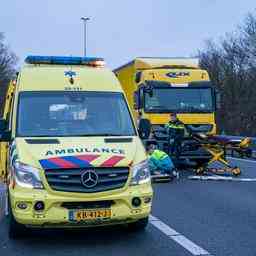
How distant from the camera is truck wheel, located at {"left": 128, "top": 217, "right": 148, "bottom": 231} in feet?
27.1

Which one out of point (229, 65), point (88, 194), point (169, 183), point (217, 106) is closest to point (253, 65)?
point (229, 65)

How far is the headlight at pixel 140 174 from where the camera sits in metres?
7.63

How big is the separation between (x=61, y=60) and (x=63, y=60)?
0.11ft

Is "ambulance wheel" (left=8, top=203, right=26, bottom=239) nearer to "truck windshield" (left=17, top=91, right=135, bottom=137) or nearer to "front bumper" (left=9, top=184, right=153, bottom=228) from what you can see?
"front bumper" (left=9, top=184, right=153, bottom=228)

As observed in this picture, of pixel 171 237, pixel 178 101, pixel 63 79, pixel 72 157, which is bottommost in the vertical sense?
pixel 171 237

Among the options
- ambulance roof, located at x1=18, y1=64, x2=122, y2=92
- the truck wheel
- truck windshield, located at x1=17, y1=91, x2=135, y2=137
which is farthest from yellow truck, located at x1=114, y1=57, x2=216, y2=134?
the truck wheel

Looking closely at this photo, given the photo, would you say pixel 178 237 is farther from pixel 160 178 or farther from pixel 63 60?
pixel 160 178

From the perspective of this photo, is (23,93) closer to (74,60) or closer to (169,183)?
(74,60)

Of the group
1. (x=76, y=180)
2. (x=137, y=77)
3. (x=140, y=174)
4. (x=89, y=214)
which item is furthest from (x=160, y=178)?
(x=76, y=180)

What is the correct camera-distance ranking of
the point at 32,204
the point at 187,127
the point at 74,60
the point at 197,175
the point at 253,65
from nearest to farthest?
the point at 32,204, the point at 74,60, the point at 197,175, the point at 187,127, the point at 253,65

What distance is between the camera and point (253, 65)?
158 feet

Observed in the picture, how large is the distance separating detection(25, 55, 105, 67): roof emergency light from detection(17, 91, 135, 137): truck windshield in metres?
1.51

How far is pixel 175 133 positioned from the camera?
17.8 meters

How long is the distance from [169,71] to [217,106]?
185 centimetres
